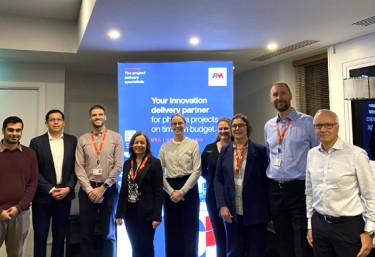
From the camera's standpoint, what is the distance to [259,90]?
222 inches

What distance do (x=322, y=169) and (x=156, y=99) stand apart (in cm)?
250

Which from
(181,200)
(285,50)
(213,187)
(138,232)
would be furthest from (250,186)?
(285,50)

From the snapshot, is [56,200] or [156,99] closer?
[56,200]

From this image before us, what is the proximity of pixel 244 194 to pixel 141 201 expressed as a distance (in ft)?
2.84

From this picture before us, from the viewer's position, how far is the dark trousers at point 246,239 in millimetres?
2471

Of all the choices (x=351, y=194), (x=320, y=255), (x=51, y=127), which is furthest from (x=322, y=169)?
(x=51, y=127)

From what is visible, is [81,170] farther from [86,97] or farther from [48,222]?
[86,97]

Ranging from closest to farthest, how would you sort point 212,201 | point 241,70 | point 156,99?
point 212,201
point 156,99
point 241,70

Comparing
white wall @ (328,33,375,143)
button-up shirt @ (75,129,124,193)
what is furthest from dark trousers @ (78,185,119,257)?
white wall @ (328,33,375,143)

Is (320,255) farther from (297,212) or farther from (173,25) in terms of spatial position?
(173,25)

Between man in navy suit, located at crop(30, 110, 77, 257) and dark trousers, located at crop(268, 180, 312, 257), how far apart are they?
183cm

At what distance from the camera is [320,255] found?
203 cm

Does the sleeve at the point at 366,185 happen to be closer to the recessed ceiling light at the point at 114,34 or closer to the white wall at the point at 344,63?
the white wall at the point at 344,63

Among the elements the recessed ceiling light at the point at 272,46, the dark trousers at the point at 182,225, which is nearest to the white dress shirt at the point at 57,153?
the dark trousers at the point at 182,225
